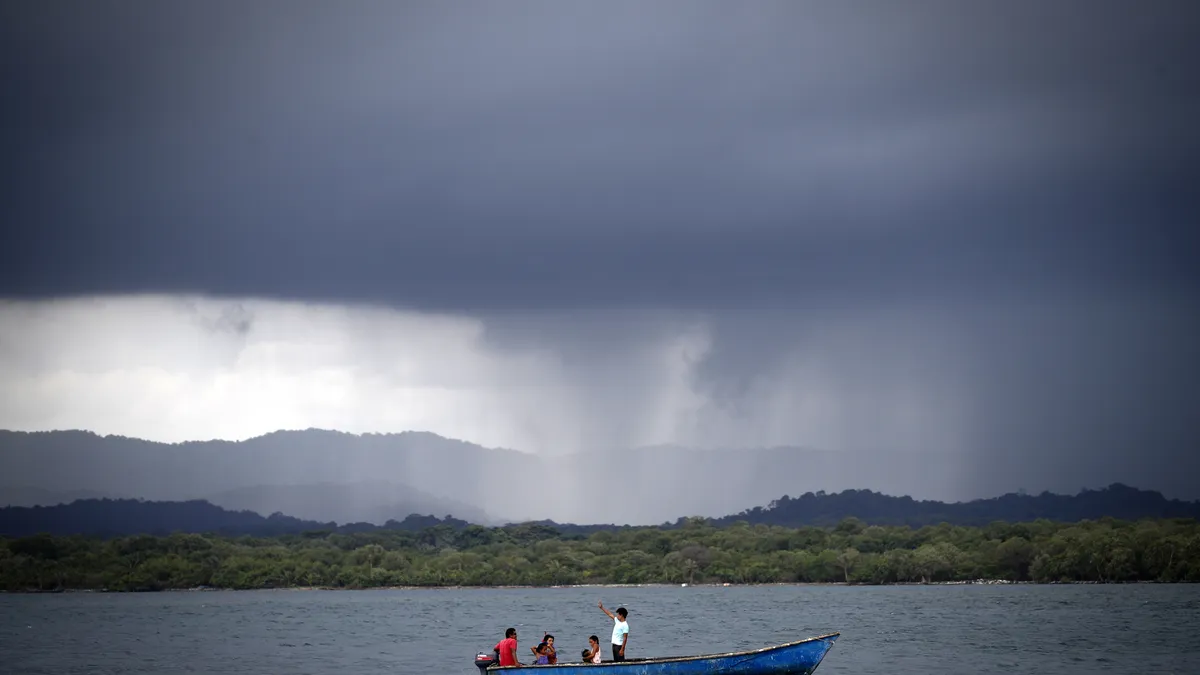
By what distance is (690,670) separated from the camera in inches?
2354

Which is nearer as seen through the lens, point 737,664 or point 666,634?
point 737,664

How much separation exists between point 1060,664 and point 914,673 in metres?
11.1

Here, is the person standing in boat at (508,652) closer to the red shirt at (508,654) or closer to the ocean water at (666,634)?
the red shirt at (508,654)

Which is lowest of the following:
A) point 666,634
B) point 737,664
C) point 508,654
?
point 666,634

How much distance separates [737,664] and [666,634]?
5412 cm

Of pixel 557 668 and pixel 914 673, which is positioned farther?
pixel 914 673

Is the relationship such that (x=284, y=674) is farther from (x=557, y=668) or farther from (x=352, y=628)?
(x=352, y=628)

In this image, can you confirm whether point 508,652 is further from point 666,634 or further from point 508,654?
point 666,634

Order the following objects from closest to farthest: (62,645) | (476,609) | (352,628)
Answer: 1. (62,645)
2. (352,628)
3. (476,609)

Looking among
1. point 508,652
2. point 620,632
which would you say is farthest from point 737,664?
point 508,652

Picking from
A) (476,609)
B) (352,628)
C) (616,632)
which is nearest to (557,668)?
(616,632)

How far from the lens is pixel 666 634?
113125 mm

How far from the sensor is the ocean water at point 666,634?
89.2 meters

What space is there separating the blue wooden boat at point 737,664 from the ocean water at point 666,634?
20.6m
